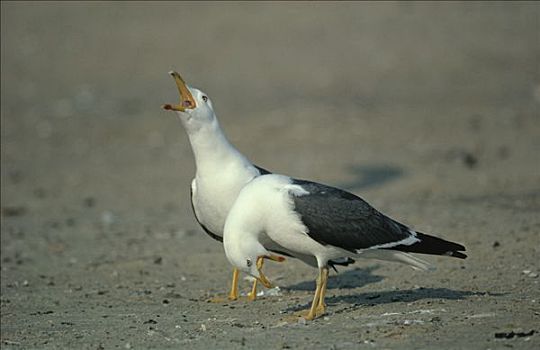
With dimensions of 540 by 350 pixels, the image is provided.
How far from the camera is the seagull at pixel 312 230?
673 centimetres

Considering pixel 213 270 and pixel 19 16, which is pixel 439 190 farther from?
pixel 19 16

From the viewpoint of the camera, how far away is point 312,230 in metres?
6.70

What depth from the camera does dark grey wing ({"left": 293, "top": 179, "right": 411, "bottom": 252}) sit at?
671cm

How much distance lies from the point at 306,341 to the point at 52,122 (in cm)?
1364

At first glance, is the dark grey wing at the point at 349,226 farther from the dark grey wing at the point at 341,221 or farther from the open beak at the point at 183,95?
the open beak at the point at 183,95

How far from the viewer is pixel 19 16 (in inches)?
1062

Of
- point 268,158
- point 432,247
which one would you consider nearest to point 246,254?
point 432,247

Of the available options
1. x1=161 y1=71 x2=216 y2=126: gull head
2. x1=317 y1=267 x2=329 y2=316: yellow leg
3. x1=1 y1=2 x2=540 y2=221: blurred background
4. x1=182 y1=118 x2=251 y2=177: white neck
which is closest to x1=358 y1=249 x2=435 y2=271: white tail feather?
x1=317 y1=267 x2=329 y2=316: yellow leg

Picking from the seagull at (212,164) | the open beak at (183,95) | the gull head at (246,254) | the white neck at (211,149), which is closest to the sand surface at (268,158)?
the gull head at (246,254)

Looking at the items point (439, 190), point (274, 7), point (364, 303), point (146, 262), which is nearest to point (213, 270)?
point (146, 262)

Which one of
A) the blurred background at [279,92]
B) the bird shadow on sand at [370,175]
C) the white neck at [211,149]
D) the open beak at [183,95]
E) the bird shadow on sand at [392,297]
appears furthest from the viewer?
the blurred background at [279,92]

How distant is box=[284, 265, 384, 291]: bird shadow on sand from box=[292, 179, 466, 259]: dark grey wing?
149 cm

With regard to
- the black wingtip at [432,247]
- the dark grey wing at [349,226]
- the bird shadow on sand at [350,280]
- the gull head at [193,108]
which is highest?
the gull head at [193,108]

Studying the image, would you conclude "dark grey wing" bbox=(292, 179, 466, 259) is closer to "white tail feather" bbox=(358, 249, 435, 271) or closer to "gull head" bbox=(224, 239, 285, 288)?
"white tail feather" bbox=(358, 249, 435, 271)
